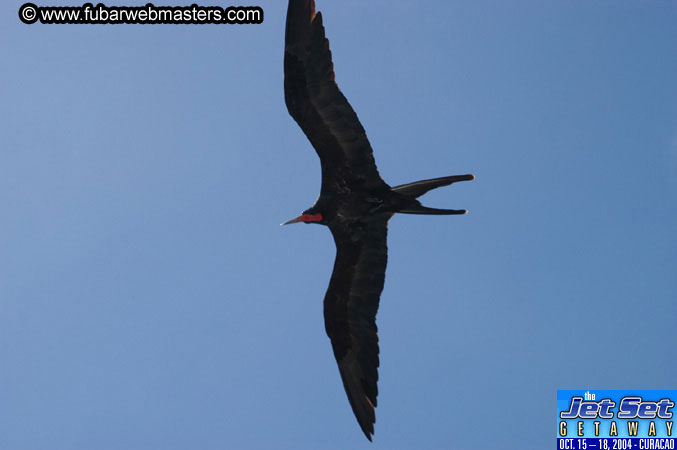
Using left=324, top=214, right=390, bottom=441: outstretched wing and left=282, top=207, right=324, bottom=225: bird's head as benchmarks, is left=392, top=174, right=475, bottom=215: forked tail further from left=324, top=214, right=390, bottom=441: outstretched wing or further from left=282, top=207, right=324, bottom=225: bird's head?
left=282, top=207, right=324, bottom=225: bird's head

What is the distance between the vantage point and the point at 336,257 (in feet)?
48.3

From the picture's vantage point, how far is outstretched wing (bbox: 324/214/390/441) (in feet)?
47.1

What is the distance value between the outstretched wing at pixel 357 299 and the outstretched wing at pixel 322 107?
1.12 metres

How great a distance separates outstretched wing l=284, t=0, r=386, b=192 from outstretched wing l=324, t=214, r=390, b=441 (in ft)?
3.68

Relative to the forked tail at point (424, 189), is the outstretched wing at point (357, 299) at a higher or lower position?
lower

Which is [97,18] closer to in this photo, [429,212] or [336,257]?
[336,257]

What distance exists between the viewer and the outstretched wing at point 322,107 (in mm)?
12789

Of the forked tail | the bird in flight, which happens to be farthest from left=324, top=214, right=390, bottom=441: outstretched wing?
the forked tail

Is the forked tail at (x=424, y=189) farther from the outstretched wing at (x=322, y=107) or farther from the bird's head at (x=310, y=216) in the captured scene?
the bird's head at (x=310, y=216)

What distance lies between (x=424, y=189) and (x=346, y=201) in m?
1.58

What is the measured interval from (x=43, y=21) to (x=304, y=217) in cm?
790

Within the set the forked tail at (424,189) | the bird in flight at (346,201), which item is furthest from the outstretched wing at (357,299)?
the forked tail at (424,189)

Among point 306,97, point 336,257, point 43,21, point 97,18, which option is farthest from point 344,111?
point 43,21

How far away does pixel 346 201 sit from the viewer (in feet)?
46.3
